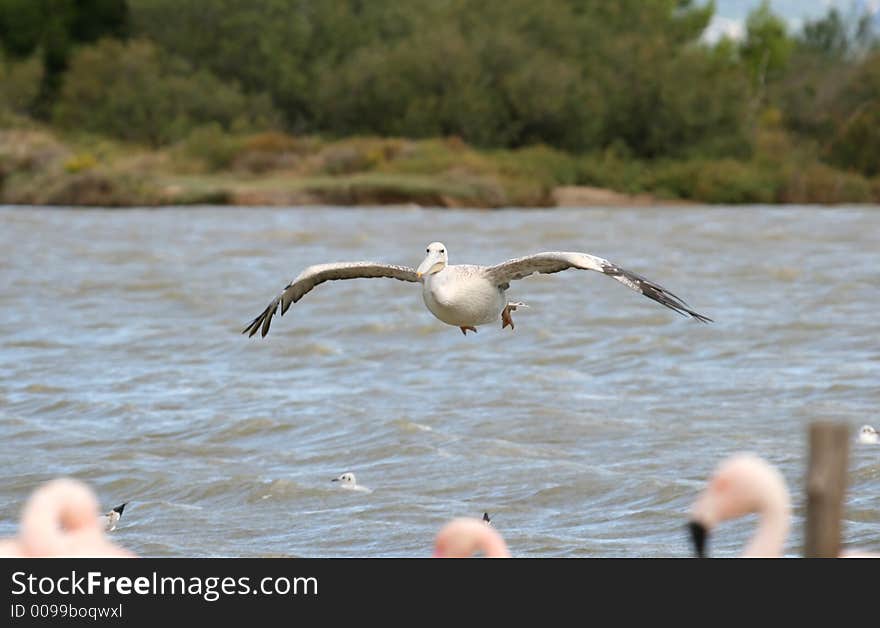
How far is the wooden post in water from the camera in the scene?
550 centimetres

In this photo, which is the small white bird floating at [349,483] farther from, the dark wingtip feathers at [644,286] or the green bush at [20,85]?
the green bush at [20,85]

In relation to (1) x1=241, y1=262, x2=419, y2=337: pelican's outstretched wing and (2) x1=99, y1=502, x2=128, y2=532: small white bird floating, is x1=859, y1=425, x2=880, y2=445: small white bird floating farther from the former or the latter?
(2) x1=99, y1=502, x2=128, y2=532: small white bird floating

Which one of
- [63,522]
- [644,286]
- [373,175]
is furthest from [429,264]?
[373,175]

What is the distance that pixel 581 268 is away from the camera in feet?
33.5

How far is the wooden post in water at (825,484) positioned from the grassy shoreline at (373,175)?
44.1 meters

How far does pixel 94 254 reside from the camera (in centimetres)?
3316

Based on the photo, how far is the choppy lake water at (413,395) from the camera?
1302cm

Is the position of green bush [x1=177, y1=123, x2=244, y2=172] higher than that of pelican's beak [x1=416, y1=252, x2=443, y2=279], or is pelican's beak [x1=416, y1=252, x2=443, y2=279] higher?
pelican's beak [x1=416, y1=252, x2=443, y2=279]

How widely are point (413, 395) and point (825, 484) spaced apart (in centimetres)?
1280

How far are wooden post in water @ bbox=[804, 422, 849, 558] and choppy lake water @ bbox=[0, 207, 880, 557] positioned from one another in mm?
5509

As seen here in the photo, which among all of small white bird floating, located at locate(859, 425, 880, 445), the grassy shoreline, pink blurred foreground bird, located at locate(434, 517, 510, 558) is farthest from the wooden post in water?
the grassy shoreline

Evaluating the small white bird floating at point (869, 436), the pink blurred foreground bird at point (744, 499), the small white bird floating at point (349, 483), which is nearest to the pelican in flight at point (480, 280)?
the small white bird floating at point (349, 483)
